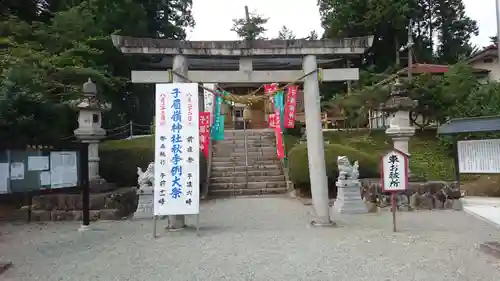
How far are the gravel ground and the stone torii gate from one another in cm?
110

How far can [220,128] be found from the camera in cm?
1678

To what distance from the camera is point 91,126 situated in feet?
37.2

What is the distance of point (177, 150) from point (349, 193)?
533 centimetres

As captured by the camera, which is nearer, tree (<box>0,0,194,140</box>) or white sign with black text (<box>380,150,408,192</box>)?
white sign with black text (<box>380,150,408,192</box>)

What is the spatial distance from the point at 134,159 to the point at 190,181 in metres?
6.15

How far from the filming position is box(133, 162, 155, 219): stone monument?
1055 cm

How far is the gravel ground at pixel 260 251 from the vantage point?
17.3 feet

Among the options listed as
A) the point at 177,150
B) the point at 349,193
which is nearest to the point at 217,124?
the point at 349,193

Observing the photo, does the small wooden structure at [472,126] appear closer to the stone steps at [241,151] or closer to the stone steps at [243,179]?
the stone steps at [243,179]

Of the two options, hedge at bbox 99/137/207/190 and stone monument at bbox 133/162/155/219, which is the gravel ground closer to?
stone monument at bbox 133/162/155/219

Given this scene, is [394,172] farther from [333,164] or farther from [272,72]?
[333,164]

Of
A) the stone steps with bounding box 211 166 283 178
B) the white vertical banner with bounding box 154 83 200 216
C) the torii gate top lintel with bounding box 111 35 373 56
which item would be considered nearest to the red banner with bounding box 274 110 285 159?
the stone steps with bounding box 211 166 283 178

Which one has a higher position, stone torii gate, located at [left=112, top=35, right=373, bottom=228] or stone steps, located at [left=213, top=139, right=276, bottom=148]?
stone torii gate, located at [left=112, top=35, right=373, bottom=228]

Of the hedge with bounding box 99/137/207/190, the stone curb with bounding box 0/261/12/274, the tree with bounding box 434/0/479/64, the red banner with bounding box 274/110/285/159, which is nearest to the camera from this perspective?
the stone curb with bounding box 0/261/12/274
